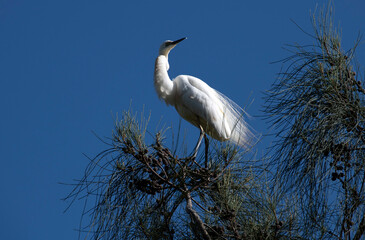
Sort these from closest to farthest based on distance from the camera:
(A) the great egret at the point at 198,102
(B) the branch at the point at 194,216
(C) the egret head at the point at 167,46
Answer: (B) the branch at the point at 194,216, (A) the great egret at the point at 198,102, (C) the egret head at the point at 167,46

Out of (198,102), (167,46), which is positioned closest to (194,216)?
(198,102)

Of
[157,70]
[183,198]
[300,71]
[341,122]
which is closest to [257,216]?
[183,198]

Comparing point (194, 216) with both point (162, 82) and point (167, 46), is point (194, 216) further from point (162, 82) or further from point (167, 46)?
point (167, 46)

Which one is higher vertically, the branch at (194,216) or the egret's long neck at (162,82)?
the egret's long neck at (162,82)

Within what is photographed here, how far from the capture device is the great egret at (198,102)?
11.7ft

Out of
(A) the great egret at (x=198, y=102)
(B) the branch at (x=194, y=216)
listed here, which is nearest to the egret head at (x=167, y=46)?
(A) the great egret at (x=198, y=102)

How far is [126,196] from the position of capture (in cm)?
195

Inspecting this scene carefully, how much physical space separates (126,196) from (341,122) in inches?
32.9

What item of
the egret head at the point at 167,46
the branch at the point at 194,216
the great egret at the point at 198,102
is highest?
the egret head at the point at 167,46

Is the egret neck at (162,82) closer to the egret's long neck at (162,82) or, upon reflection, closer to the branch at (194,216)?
the egret's long neck at (162,82)

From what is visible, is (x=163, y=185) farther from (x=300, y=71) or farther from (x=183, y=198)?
(x=300, y=71)

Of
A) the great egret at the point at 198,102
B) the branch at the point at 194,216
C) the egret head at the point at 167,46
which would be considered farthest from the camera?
the egret head at the point at 167,46

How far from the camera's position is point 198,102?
3.62 m

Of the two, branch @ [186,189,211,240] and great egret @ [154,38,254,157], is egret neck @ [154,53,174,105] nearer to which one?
great egret @ [154,38,254,157]
